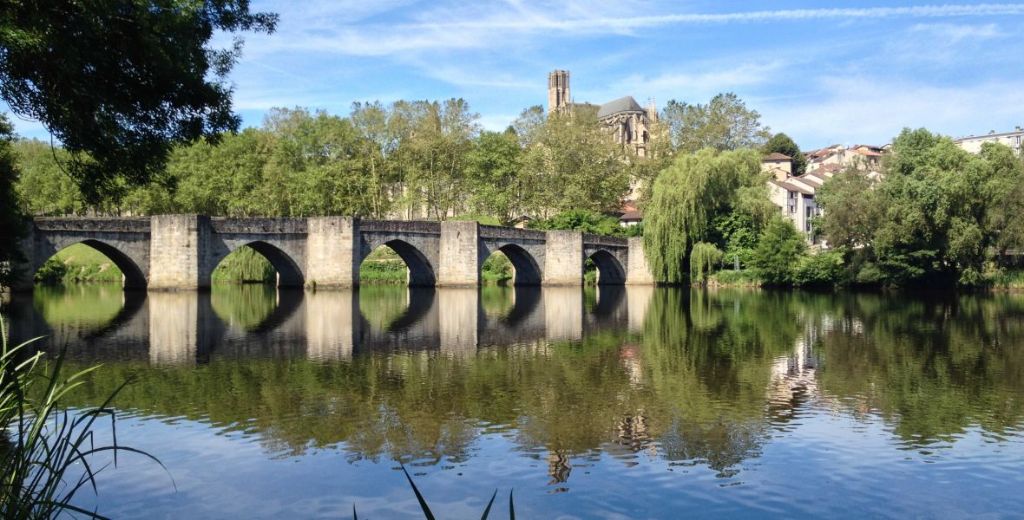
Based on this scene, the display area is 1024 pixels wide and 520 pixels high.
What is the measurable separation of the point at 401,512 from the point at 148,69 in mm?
6534

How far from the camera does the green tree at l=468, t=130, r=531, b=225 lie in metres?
59.7

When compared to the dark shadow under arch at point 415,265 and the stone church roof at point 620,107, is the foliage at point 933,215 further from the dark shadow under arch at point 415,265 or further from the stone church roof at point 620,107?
the stone church roof at point 620,107

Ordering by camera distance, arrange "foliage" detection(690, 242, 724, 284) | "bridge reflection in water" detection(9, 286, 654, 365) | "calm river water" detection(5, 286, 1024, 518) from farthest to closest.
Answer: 1. "foliage" detection(690, 242, 724, 284)
2. "bridge reflection in water" detection(9, 286, 654, 365)
3. "calm river water" detection(5, 286, 1024, 518)

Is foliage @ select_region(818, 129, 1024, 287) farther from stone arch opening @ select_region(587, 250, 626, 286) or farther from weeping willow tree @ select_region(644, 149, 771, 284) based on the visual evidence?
stone arch opening @ select_region(587, 250, 626, 286)

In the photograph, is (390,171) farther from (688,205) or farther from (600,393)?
(600,393)

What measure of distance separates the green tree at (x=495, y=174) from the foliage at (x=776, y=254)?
18738 millimetres

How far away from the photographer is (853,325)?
26.3 meters

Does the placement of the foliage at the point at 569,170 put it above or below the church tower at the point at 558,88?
below

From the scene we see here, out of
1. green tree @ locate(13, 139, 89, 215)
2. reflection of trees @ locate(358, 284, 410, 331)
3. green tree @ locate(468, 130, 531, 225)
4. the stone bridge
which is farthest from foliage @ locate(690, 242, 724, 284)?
green tree @ locate(13, 139, 89, 215)

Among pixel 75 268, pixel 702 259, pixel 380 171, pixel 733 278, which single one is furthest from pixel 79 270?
pixel 733 278

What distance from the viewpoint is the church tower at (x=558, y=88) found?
110688 millimetres

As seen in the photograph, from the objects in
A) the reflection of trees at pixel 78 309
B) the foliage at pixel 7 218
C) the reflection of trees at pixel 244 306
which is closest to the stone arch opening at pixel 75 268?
the reflection of trees at pixel 78 309

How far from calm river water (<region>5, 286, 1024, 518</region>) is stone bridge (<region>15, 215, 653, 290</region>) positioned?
13.9m

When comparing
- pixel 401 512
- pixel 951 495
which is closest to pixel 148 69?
pixel 401 512
